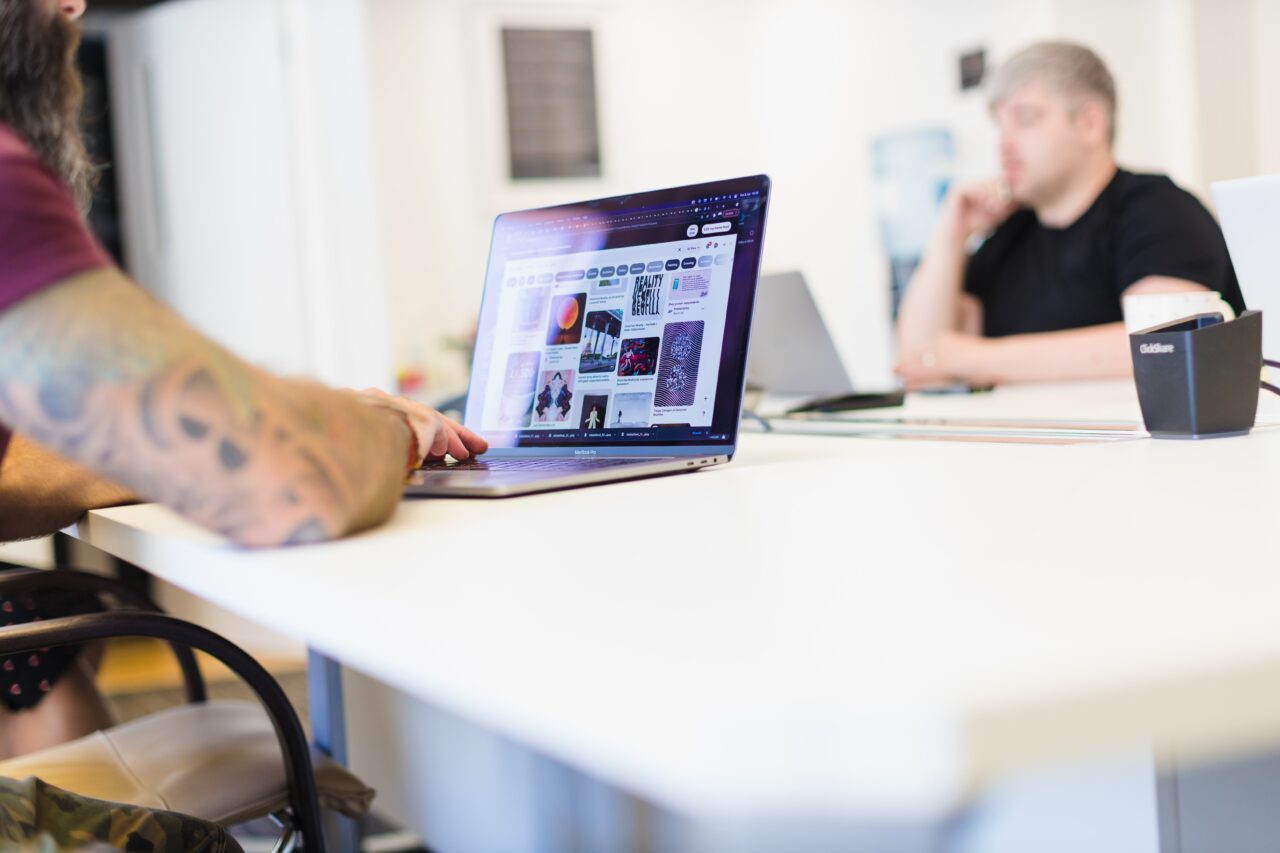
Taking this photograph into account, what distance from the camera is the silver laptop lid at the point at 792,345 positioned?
1938 mm

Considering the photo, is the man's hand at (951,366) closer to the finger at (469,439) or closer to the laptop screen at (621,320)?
the laptop screen at (621,320)

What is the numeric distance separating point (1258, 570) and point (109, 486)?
0.99 m

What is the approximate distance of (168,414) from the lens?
2.33ft

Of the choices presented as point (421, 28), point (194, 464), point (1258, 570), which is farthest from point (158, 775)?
point (421, 28)

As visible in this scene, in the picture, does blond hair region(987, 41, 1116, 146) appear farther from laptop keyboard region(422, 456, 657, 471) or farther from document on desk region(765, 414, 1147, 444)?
laptop keyboard region(422, 456, 657, 471)

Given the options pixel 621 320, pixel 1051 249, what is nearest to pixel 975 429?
pixel 621 320

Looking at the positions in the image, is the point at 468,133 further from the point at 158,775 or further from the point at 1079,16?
the point at 158,775

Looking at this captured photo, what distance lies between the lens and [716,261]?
116 centimetres

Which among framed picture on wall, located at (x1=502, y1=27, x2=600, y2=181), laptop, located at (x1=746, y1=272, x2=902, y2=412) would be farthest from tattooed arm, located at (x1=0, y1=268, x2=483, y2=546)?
framed picture on wall, located at (x1=502, y1=27, x2=600, y2=181)

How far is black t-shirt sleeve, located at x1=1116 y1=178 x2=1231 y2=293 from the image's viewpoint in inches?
96.3

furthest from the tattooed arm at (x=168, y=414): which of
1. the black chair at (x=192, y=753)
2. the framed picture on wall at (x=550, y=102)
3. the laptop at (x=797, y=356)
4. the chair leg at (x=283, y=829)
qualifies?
the framed picture on wall at (x=550, y=102)

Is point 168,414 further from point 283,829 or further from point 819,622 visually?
point 283,829

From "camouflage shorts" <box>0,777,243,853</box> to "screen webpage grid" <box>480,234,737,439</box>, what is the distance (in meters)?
0.52

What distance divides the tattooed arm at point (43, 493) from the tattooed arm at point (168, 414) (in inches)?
16.8
